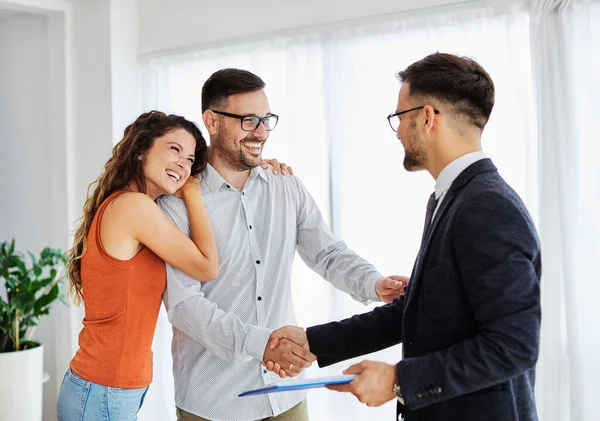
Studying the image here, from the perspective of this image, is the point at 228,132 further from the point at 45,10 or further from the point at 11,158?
the point at 11,158

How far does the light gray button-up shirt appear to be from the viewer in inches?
87.6

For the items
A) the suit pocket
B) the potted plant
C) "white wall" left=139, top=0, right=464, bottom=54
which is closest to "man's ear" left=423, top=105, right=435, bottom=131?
the suit pocket

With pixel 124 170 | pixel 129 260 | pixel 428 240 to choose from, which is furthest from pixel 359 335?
pixel 124 170

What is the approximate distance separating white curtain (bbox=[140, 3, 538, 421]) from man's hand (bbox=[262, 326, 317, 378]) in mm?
1382

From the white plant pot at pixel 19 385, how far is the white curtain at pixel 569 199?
2.75 m

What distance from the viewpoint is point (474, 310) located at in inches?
59.4

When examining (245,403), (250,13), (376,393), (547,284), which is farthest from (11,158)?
(376,393)

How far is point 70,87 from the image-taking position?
4.50m

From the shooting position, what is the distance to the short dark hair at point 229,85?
7.99ft

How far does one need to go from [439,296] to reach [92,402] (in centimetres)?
115

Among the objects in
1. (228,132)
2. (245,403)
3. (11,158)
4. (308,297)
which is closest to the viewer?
(245,403)

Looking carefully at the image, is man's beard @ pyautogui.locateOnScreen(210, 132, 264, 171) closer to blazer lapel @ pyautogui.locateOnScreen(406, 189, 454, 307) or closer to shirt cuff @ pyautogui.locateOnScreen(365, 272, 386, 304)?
shirt cuff @ pyautogui.locateOnScreen(365, 272, 386, 304)

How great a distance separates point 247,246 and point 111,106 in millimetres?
2317

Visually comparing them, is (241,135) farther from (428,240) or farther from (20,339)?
(20,339)
